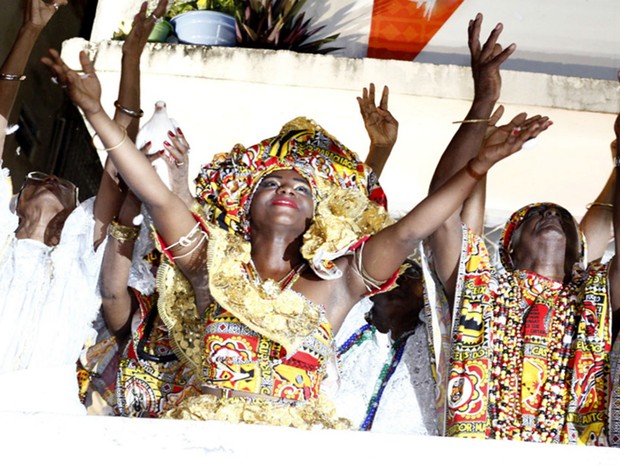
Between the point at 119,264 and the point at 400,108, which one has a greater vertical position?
the point at 400,108

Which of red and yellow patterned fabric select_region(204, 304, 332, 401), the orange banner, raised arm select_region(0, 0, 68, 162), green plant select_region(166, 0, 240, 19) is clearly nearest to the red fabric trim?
red and yellow patterned fabric select_region(204, 304, 332, 401)

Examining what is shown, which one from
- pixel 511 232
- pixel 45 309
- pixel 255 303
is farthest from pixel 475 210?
pixel 45 309

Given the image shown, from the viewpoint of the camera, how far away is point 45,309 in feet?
14.0

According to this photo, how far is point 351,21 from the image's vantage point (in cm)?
606

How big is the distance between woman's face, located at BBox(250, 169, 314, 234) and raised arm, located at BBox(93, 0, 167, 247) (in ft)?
1.76

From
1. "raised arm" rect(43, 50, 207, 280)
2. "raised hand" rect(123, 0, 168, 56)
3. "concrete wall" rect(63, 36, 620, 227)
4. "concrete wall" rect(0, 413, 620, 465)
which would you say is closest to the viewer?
"concrete wall" rect(0, 413, 620, 465)

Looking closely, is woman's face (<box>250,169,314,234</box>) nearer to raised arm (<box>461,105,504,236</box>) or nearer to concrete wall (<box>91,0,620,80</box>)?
raised arm (<box>461,105,504,236</box>)

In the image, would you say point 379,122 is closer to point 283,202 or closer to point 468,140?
point 468,140

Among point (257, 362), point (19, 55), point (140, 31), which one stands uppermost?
point (140, 31)

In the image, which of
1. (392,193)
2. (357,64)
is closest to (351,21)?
(357,64)

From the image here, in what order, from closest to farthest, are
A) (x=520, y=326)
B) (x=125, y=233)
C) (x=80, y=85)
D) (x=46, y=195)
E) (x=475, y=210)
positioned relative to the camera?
1. (x=80, y=85)
2. (x=520, y=326)
3. (x=125, y=233)
4. (x=475, y=210)
5. (x=46, y=195)

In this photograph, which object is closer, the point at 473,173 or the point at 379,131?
the point at 473,173

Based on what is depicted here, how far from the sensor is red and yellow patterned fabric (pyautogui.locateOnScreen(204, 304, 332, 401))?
3.93 metres

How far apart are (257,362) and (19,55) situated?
1.52 meters
